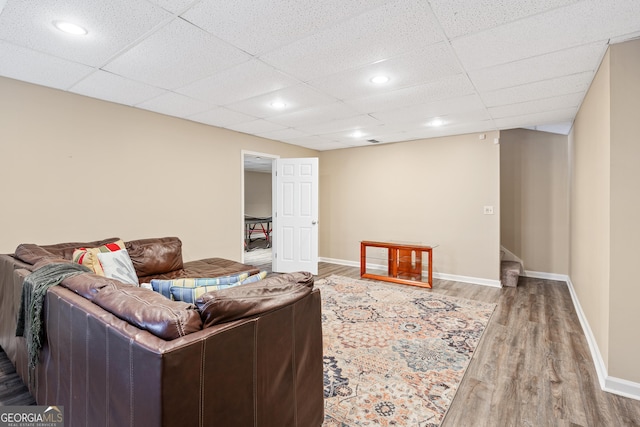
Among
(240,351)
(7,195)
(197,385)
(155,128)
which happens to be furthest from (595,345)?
(7,195)

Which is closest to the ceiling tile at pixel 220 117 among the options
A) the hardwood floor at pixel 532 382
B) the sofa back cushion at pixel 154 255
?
the sofa back cushion at pixel 154 255

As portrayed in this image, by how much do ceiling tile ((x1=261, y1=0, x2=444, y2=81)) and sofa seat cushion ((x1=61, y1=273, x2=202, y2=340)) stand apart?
1811 mm

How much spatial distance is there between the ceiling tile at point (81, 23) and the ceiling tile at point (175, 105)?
920 millimetres

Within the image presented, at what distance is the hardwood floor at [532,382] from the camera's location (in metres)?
1.82

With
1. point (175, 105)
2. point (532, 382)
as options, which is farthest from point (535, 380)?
point (175, 105)

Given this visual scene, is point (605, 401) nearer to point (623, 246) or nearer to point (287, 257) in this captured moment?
point (623, 246)

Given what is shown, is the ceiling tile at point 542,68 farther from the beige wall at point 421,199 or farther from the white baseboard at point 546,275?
the white baseboard at point 546,275

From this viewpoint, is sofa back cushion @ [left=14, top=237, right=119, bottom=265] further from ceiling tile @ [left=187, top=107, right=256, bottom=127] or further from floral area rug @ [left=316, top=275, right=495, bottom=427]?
floral area rug @ [left=316, top=275, right=495, bottom=427]

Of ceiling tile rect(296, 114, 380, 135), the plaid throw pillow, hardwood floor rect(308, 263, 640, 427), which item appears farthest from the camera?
ceiling tile rect(296, 114, 380, 135)

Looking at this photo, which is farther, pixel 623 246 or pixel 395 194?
pixel 395 194

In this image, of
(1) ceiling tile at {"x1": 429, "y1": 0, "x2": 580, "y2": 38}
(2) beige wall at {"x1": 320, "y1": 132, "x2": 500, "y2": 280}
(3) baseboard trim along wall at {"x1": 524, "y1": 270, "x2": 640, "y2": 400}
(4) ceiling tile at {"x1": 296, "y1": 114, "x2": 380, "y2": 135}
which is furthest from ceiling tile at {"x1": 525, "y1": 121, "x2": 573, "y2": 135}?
(1) ceiling tile at {"x1": 429, "y1": 0, "x2": 580, "y2": 38}

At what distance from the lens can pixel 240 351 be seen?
1.14 meters

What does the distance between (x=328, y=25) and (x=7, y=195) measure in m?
3.12

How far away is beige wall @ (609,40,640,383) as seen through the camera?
2.00 metres
